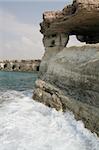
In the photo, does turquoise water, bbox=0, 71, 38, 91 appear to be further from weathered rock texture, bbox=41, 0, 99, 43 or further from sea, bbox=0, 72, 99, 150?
sea, bbox=0, 72, 99, 150

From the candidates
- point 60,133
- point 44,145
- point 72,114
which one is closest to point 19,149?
point 44,145

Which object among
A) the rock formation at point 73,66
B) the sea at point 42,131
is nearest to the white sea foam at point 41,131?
the sea at point 42,131

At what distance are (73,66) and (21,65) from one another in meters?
84.1

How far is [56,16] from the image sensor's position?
18547mm

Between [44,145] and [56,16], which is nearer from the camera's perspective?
[44,145]

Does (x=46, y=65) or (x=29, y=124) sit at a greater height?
(x=46, y=65)

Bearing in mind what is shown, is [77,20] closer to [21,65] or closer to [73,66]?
[73,66]

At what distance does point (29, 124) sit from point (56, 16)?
848 cm

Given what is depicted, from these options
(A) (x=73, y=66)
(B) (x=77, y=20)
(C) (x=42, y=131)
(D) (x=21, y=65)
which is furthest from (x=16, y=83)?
(D) (x=21, y=65)

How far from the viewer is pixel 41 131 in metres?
11.2

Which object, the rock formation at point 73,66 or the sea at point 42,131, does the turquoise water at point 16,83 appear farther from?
the sea at point 42,131

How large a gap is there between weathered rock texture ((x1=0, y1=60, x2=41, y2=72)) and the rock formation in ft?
238

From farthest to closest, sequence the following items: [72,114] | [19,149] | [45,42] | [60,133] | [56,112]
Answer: [45,42], [56,112], [72,114], [60,133], [19,149]

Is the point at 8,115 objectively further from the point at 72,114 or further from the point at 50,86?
the point at 50,86
